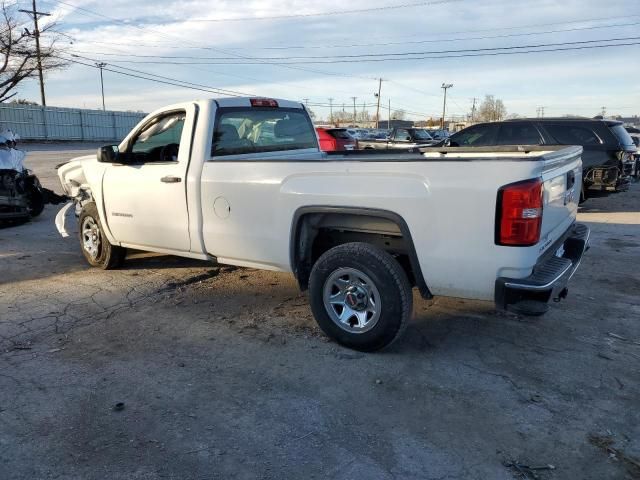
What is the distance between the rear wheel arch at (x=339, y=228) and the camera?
3.72 m

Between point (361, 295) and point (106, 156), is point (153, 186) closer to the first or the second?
point (106, 156)

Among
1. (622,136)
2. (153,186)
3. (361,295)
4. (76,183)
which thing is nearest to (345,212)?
(361,295)

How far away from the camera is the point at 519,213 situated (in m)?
3.26

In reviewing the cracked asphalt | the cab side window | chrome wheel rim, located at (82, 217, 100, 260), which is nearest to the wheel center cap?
the cracked asphalt

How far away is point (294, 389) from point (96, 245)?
151 inches

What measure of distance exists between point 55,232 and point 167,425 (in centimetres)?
685

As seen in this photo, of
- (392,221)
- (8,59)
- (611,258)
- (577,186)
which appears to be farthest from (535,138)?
(8,59)

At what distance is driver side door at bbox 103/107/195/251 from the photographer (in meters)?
5.02

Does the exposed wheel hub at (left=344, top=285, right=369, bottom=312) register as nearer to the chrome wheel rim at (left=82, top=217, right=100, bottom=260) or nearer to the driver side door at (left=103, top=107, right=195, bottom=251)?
the driver side door at (left=103, top=107, right=195, bottom=251)

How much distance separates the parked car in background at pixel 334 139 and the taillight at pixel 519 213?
1341 centimetres

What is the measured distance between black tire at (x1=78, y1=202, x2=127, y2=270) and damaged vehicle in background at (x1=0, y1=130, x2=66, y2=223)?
11.7 ft

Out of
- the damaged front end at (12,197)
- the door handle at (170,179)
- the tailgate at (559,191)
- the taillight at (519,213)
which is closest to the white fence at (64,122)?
the damaged front end at (12,197)

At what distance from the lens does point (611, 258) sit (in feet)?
22.9

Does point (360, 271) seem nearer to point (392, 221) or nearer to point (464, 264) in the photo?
point (392, 221)
